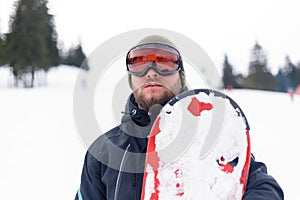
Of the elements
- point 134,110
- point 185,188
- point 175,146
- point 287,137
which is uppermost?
point 134,110

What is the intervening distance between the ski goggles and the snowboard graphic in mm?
336

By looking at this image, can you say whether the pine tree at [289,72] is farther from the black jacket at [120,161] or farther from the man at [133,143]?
the black jacket at [120,161]

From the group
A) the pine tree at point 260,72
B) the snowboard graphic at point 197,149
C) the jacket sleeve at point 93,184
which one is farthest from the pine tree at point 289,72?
the jacket sleeve at point 93,184

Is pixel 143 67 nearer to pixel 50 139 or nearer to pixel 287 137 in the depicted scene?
pixel 50 139

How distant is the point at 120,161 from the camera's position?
2039 millimetres

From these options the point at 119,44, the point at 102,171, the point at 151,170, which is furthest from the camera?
the point at 119,44

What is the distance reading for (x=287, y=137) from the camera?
10133mm

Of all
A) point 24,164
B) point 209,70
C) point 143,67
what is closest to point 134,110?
point 143,67

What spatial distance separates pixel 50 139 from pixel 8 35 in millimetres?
30988

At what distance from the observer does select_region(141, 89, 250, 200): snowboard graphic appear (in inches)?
72.7

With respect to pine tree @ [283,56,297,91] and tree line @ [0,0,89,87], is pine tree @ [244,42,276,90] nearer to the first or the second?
pine tree @ [283,56,297,91]

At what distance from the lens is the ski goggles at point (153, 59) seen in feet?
7.49

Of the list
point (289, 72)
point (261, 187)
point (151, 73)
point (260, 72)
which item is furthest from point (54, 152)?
point (289, 72)

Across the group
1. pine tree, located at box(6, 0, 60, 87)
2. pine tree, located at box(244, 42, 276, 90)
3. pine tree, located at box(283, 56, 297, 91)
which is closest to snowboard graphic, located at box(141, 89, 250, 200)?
pine tree, located at box(6, 0, 60, 87)
